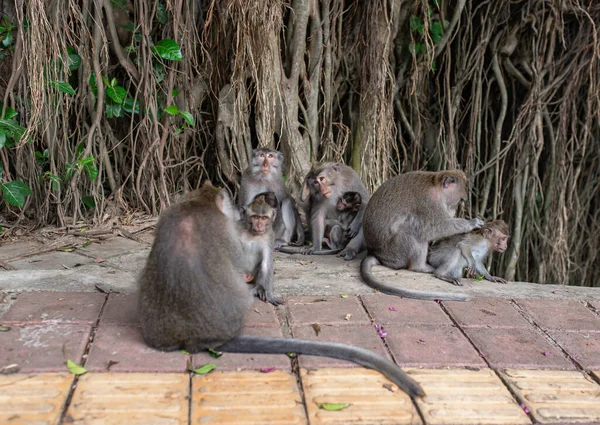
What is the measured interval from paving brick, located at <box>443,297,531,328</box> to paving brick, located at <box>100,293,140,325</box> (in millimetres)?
1842

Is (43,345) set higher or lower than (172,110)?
lower

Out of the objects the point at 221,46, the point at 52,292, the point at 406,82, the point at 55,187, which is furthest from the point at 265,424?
the point at 406,82

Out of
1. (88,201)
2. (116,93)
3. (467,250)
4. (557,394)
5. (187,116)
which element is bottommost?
(557,394)

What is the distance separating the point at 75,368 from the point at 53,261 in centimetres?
183

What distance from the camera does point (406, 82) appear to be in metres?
6.30

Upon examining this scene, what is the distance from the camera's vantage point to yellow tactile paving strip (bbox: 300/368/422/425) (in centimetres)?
251

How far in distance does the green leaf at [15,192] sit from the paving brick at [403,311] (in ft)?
9.15

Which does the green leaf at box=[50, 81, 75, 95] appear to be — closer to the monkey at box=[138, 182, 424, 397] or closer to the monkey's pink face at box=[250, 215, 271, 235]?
the monkey's pink face at box=[250, 215, 271, 235]

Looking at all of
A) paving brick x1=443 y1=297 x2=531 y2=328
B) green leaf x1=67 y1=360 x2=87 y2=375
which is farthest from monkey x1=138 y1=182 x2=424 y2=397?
paving brick x1=443 y1=297 x2=531 y2=328

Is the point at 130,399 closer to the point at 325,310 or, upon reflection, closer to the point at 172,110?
the point at 325,310

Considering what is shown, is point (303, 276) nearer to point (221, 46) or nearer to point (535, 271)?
point (221, 46)

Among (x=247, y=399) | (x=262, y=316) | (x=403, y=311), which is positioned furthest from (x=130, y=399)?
(x=403, y=311)

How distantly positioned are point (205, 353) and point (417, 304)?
4.69 feet

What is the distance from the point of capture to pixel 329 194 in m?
5.21
